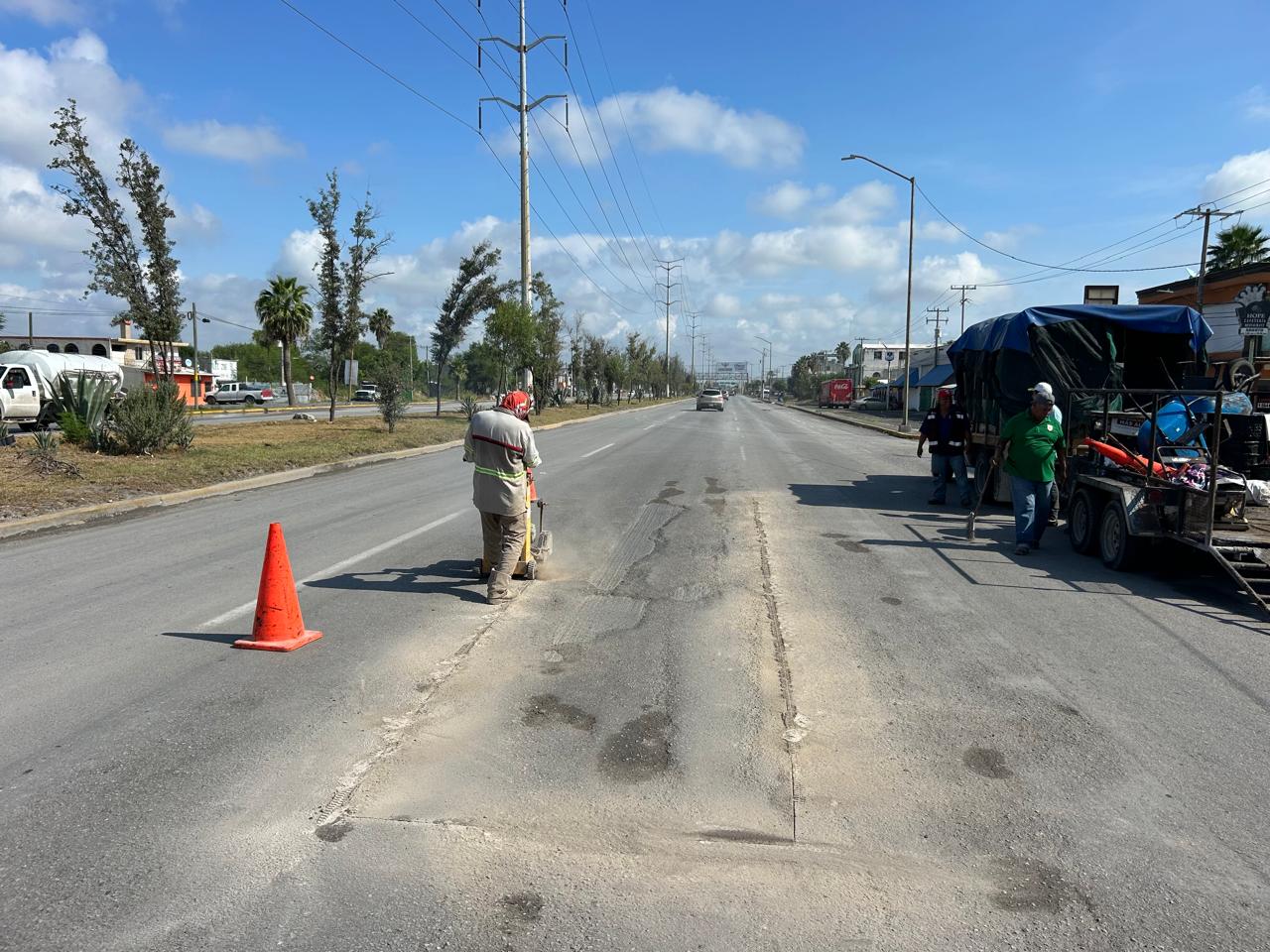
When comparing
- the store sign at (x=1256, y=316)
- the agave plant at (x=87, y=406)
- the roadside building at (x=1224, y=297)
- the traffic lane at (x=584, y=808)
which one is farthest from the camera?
the roadside building at (x=1224, y=297)

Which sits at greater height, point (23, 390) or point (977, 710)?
point (23, 390)

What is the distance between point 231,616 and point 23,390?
22.9 m

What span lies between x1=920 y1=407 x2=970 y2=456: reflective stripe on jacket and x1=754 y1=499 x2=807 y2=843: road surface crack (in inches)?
221

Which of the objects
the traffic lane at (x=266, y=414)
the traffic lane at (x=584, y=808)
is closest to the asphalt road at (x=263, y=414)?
the traffic lane at (x=266, y=414)

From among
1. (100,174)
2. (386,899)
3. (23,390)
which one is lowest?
(386,899)

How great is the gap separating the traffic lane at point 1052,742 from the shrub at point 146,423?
13968 millimetres

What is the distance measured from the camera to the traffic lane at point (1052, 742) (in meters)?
3.21

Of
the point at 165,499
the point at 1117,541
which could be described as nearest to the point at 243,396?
the point at 165,499

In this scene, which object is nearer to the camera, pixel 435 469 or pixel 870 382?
pixel 435 469

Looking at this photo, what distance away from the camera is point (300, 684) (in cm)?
515

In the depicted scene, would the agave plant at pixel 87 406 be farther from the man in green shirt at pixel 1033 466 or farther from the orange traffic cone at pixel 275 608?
→ the man in green shirt at pixel 1033 466

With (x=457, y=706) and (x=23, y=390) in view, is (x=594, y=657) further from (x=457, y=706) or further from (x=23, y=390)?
(x=23, y=390)

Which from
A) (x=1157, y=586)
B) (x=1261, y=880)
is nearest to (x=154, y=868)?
(x=1261, y=880)

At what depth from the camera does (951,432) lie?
516 inches
